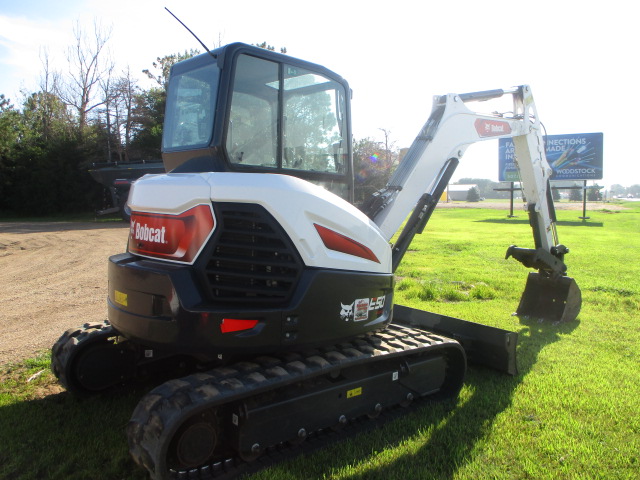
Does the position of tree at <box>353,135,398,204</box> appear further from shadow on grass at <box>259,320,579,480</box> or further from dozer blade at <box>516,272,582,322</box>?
shadow on grass at <box>259,320,579,480</box>

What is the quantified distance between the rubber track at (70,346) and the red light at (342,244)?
83.3 inches

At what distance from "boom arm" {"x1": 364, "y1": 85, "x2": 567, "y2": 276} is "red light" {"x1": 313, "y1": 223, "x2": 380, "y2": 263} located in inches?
41.7

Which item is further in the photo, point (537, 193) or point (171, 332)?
point (537, 193)

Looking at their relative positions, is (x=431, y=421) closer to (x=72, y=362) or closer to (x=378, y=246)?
(x=378, y=246)

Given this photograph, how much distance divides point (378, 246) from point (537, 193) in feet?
12.1

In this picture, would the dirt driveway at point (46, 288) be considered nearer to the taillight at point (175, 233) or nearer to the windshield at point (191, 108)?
the taillight at point (175, 233)

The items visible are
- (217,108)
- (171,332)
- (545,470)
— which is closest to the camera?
(171,332)

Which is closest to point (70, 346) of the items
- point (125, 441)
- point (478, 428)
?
point (125, 441)

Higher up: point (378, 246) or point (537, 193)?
point (537, 193)

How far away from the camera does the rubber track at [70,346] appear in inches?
163

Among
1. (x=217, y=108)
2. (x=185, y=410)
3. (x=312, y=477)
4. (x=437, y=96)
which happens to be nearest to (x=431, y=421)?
(x=312, y=477)

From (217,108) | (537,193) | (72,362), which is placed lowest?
(72,362)

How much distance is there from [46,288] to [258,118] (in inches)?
266

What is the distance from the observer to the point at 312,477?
312cm
